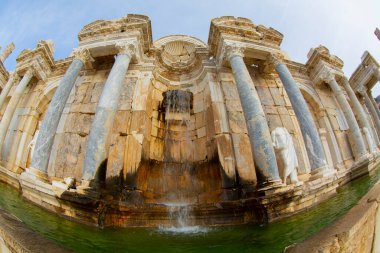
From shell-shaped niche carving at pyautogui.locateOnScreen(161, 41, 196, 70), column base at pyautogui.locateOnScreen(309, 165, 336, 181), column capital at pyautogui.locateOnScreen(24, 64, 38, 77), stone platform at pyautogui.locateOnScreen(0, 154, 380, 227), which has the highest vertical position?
shell-shaped niche carving at pyautogui.locateOnScreen(161, 41, 196, 70)

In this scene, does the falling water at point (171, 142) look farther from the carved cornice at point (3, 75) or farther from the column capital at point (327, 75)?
the carved cornice at point (3, 75)

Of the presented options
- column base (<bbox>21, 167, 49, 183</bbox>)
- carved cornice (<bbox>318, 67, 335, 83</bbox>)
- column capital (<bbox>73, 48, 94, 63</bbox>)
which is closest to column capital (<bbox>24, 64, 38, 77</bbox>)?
column capital (<bbox>73, 48, 94, 63</bbox>)

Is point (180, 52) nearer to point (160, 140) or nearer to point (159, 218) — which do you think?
point (160, 140)

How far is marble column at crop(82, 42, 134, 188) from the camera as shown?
6.86 meters

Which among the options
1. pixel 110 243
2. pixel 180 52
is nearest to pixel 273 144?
pixel 110 243

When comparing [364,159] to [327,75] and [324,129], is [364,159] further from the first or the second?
[327,75]

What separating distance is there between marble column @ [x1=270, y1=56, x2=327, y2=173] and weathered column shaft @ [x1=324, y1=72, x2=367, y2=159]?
3.81 m

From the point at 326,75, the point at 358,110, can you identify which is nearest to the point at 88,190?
the point at 326,75

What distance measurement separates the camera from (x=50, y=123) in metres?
8.20

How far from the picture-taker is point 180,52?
14.4 metres

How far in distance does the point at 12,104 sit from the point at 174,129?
8.41 m

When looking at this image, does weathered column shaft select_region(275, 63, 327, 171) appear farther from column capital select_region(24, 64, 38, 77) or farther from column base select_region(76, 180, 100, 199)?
column capital select_region(24, 64, 38, 77)

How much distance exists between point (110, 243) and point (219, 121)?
6301 millimetres

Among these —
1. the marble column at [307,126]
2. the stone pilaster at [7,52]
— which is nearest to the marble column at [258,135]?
the marble column at [307,126]
